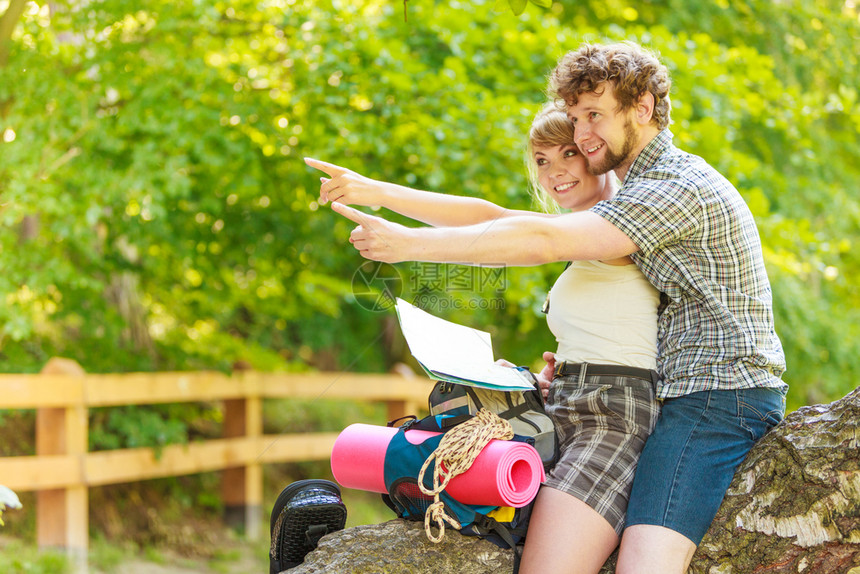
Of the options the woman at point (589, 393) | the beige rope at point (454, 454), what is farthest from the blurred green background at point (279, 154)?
the beige rope at point (454, 454)

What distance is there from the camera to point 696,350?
1640 millimetres

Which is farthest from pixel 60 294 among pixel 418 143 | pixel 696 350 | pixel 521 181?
pixel 696 350

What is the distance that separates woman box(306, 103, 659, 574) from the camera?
1577 mm

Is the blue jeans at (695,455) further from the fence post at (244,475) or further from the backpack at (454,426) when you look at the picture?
the fence post at (244,475)

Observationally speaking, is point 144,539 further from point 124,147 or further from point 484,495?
point 484,495

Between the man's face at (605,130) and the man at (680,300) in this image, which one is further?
the man's face at (605,130)

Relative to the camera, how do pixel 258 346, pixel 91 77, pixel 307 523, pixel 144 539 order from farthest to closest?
pixel 258 346 → pixel 144 539 → pixel 91 77 → pixel 307 523

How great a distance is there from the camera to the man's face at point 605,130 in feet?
5.80

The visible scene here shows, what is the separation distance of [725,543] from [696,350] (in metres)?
0.40

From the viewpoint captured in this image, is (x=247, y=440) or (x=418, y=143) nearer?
(x=418, y=143)

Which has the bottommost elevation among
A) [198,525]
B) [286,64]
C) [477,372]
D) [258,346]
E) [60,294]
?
[198,525]

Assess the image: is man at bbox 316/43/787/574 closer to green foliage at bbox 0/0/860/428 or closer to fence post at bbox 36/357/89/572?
green foliage at bbox 0/0/860/428

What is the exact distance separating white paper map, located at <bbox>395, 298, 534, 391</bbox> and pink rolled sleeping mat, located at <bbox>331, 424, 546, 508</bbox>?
142mm
